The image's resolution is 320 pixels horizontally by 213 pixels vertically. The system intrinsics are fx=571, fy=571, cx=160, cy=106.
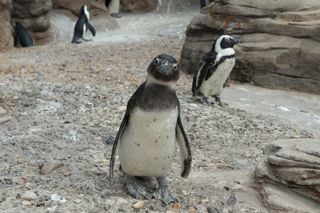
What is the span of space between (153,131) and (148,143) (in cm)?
8

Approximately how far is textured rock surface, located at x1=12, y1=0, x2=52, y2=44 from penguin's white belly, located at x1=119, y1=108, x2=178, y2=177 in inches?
352

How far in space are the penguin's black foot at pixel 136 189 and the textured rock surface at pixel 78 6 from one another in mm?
10576

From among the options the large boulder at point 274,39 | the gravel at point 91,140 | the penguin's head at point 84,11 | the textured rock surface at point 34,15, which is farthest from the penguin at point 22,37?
the large boulder at point 274,39

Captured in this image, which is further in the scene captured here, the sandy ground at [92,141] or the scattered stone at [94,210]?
the sandy ground at [92,141]

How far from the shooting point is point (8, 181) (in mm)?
3221

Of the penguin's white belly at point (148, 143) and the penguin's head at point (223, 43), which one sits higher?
the penguin's white belly at point (148, 143)

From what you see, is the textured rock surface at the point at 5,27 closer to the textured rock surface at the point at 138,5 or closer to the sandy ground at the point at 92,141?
the sandy ground at the point at 92,141

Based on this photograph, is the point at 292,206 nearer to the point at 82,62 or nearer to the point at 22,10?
the point at 82,62

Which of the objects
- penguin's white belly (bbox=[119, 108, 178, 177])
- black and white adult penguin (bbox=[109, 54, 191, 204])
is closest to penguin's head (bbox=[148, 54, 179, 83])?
black and white adult penguin (bbox=[109, 54, 191, 204])

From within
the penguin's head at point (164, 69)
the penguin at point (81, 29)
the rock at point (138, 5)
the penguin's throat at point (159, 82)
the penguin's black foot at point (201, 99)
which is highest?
the penguin's head at point (164, 69)

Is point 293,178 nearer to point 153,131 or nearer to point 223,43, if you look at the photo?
point 153,131

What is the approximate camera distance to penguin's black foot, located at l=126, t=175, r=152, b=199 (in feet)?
10.1

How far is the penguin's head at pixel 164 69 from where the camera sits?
2812 millimetres

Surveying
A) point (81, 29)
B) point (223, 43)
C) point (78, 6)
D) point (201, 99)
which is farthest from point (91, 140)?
point (78, 6)
